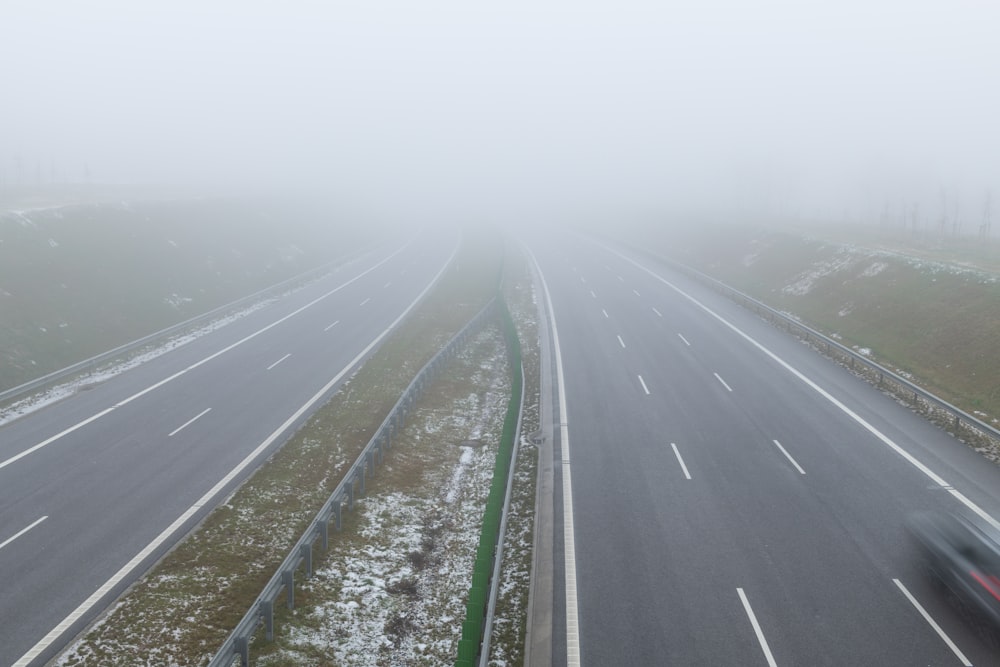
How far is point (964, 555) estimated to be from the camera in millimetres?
11680

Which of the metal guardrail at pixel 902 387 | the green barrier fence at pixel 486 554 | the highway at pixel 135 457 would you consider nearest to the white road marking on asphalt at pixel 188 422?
the highway at pixel 135 457

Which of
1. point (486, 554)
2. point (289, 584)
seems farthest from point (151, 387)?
point (486, 554)

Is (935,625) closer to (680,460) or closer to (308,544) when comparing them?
(680,460)

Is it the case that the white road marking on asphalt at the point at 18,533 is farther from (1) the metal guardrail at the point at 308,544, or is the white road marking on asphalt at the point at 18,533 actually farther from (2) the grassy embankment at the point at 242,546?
(1) the metal guardrail at the point at 308,544

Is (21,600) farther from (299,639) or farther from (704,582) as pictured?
(704,582)

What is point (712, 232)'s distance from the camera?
72688 mm

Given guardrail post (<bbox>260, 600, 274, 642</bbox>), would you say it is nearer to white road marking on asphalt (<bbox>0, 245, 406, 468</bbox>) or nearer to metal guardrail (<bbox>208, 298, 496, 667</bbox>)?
metal guardrail (<bbox>208, 298, 496, 667</bbox>)

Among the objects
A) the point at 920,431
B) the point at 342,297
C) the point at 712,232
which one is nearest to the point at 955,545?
the point at 920,431

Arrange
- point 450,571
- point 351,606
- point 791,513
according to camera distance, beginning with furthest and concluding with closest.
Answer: point 791,513
point 450,571
point 351,606

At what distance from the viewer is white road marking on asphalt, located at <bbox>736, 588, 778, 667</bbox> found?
10602mm

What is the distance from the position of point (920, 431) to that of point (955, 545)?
9504 millimetres

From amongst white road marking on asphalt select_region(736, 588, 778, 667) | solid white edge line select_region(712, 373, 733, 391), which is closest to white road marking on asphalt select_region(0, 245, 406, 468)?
white road marking on asphalt select_region(736, 588, 778, 667)

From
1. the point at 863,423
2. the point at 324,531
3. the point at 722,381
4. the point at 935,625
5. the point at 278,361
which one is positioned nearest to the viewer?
the point at 935,625

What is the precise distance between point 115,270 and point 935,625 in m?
44.0
